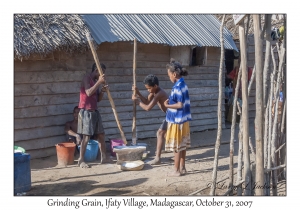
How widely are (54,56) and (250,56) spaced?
248 inches

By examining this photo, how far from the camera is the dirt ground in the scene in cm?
555

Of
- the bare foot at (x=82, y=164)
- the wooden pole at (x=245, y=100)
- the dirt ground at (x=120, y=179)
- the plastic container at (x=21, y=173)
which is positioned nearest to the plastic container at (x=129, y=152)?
the dirt ground at (x=120, y=179)

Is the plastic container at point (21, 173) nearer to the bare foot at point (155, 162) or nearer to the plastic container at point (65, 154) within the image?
the plastic container at point (65, 154)

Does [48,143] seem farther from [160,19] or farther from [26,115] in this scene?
[160,19]

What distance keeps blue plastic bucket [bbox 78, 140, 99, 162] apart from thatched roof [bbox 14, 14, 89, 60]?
1.62 metres

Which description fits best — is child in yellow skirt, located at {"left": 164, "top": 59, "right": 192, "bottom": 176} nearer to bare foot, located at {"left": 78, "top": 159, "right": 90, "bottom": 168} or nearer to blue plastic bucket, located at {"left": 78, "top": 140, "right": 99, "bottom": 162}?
bare foot, located at {"left": 78, "top": 159, "right": 90, "bottom": 168}

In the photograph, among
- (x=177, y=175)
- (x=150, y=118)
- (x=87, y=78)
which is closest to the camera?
(x=177, y=175)

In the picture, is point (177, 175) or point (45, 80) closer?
point (177, 175)

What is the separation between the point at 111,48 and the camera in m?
8.16

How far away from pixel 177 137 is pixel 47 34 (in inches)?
105

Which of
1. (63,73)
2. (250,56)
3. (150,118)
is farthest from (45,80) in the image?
(250,56)

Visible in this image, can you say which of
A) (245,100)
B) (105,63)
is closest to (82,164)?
(105,63)

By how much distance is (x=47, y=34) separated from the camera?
21.9 feet

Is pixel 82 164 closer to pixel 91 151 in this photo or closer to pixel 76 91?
pixel 91 151
